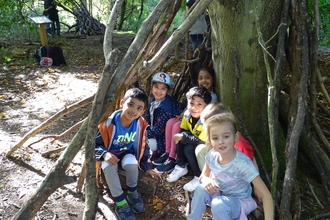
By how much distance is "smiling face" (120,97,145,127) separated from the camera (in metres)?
2.86

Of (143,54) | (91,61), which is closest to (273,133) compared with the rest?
(143,54)

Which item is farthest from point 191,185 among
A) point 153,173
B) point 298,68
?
point 298,68

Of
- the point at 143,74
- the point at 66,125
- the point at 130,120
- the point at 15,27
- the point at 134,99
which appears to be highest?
the point at 15,27

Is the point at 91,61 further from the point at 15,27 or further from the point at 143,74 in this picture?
the point at 143,74

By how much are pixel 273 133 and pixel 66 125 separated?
2.87 metres

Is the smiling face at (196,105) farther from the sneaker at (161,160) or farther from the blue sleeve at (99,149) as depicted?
the blue sleeve at (99,149)

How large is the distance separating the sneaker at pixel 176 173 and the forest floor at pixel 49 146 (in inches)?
2.0

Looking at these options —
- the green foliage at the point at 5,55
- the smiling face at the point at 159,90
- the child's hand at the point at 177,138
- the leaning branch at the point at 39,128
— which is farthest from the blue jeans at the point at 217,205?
the green foliage at the point at 5,55

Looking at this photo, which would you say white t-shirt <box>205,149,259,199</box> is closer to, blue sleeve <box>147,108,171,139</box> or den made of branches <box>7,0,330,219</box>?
den made of branches <box>7,0,330,219</box>

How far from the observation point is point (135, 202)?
2850 mm

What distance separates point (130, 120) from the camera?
2.93 m

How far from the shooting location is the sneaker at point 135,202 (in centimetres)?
282

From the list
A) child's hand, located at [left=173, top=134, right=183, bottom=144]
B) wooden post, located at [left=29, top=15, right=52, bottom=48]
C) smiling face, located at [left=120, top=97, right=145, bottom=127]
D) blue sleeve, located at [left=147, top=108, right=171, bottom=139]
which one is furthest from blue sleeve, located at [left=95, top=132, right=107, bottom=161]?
wooden post, located at [left=29, top=15, right=52, bottom=48]

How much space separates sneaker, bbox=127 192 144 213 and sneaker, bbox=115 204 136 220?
9 centimetres
